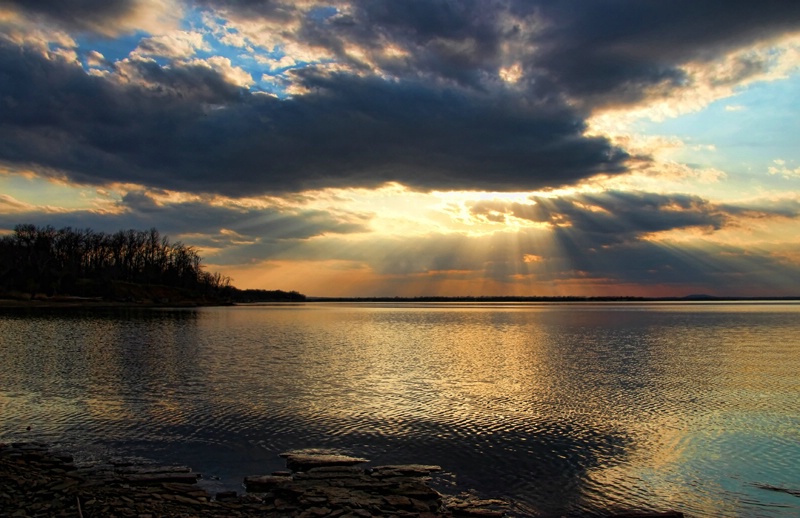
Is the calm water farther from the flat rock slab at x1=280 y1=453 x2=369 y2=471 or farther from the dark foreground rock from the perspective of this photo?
the dark foreground rock

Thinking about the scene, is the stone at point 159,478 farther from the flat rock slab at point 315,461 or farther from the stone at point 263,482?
the flat rock slab at point 315,461

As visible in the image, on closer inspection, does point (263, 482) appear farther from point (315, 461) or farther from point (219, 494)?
point (315, 461)

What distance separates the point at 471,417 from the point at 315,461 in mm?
11154

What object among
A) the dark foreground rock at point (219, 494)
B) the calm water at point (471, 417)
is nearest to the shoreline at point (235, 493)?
the dark foreground rock at point (219, 494)

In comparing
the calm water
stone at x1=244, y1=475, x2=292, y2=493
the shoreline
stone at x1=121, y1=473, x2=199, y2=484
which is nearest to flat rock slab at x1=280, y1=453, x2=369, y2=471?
the shoreline

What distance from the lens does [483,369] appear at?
46969 millimetres

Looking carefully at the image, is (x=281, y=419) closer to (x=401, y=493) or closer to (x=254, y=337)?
(x=401, y=493)

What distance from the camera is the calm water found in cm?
1920

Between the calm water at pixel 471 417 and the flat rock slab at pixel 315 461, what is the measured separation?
0.70 metres

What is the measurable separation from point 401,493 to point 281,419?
12503 millimetres

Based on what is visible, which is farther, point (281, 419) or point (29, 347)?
point (29, 347)

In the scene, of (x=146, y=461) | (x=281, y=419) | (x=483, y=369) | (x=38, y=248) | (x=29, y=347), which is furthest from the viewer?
(x=38, y=248)

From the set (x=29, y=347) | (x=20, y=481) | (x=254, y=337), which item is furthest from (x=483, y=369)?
(x=29, y=347)

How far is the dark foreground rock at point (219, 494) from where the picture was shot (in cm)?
1502
